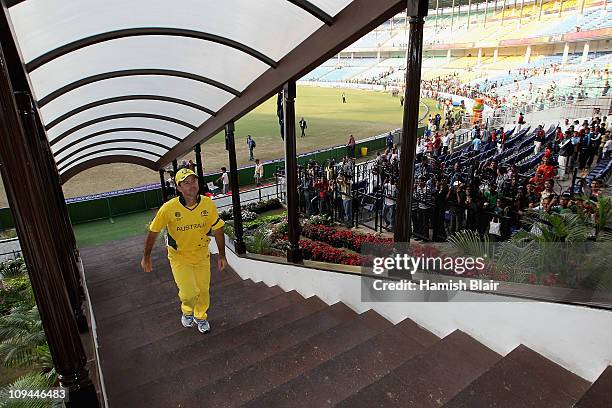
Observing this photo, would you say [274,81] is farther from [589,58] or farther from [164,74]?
[589,58]

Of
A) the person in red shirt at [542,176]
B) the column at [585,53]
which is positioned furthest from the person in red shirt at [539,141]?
the column at [585,53]

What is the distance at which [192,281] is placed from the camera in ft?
14.1

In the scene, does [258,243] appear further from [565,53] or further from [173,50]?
[565,53]

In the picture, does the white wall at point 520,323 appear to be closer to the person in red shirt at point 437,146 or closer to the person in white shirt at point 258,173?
the person in red shirt at point 437,146

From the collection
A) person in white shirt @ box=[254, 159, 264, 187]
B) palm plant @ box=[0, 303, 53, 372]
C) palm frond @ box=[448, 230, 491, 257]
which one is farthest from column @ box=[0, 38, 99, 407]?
→ person in white shirt @ box=[254, 159, 264, 187]

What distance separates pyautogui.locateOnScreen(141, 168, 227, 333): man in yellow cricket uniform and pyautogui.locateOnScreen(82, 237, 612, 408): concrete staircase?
30 cm

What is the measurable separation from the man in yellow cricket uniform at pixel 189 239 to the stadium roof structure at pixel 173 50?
168 cm

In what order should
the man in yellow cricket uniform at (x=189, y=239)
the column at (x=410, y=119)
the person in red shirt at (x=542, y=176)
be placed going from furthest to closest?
1. the person in red shirt at (x=542, y=176)
2. the man in yellow cricket uniform at (x=189, y=239)
3. the column at (x=410, y=119)

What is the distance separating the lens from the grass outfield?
2023 centimetres

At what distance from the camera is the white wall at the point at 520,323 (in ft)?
8.91

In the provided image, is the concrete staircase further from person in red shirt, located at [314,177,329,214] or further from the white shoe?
person in red shirt, located at [314,177,329,214]

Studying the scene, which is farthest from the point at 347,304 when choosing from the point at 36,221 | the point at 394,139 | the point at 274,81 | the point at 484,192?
the point at 394,139

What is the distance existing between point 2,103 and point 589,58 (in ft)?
163

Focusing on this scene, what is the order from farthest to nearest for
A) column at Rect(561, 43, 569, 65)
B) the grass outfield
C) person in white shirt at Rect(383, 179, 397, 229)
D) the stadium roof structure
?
1. column at Rect(561, 43, 569, 65)
2. the grass outfield
3. person in white shirt at Rect(383, 179, 397, 229)
4. the stadium roof structure
